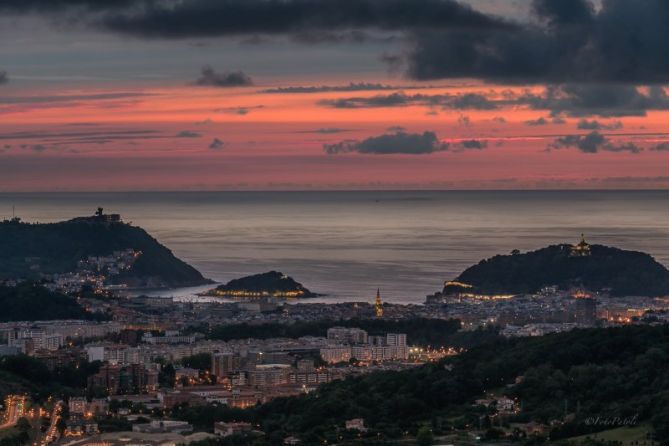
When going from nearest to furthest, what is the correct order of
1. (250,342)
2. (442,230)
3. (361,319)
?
(250,342)
(361,319)
(442,230)

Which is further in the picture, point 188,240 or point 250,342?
point 188,240

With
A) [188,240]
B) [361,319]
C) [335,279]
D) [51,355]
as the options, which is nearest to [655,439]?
[51,355]

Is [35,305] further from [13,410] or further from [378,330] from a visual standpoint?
[13,410]

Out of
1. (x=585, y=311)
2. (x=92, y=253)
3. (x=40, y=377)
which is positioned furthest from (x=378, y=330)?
(x=92, y=253)

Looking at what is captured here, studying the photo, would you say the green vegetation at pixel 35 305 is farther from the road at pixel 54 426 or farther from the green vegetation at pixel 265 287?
the road at pixel 54 426

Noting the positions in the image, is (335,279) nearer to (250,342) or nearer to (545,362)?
(250,342)

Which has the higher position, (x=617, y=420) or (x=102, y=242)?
(x=102, y=242)

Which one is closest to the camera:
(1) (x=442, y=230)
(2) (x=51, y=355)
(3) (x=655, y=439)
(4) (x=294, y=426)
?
(3) (x=655, y=439)
